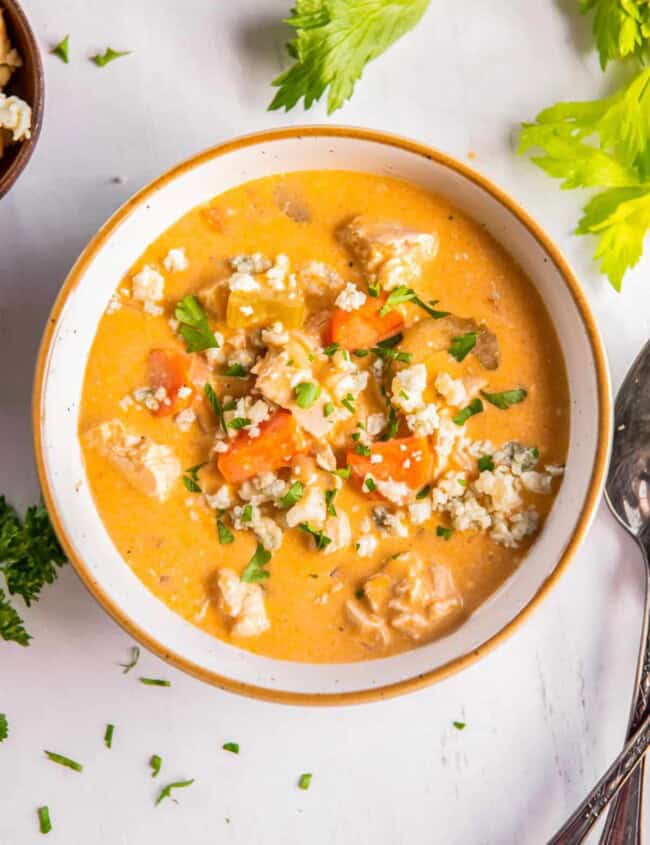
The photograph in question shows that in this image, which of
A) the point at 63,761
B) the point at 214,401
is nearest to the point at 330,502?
the point at 214,401

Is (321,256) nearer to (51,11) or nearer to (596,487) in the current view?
(596,487)

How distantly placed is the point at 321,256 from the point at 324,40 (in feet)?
2.44

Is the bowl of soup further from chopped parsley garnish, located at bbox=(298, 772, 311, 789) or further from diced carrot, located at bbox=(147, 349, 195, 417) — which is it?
chopped parsley garnish, located at bbox=(298, 772, 311, 789)

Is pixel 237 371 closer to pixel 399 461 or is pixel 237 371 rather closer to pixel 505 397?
pixel 399 461

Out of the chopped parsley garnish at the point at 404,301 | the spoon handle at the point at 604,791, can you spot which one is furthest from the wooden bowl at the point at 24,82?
the spoon handle at the point at 604,791

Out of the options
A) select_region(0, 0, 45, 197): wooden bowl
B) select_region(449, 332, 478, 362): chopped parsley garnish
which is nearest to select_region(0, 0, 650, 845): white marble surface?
select_region(0, 0, 45, 197): wooden bowl

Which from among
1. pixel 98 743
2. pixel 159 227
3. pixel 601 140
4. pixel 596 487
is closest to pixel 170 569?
pixel 98 743

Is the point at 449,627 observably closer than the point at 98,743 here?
Yes

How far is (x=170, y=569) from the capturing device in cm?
331

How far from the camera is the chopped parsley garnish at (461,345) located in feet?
10.7

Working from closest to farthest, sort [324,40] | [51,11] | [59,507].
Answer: [59,507] < [324,40] < [51,11]

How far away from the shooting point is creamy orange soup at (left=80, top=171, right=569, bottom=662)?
325 centimetres

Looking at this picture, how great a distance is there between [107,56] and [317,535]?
73.1 inches

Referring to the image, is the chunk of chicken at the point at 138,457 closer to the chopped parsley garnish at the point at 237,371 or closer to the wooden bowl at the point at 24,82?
the chopped parsley garnish at the point at 237,371
